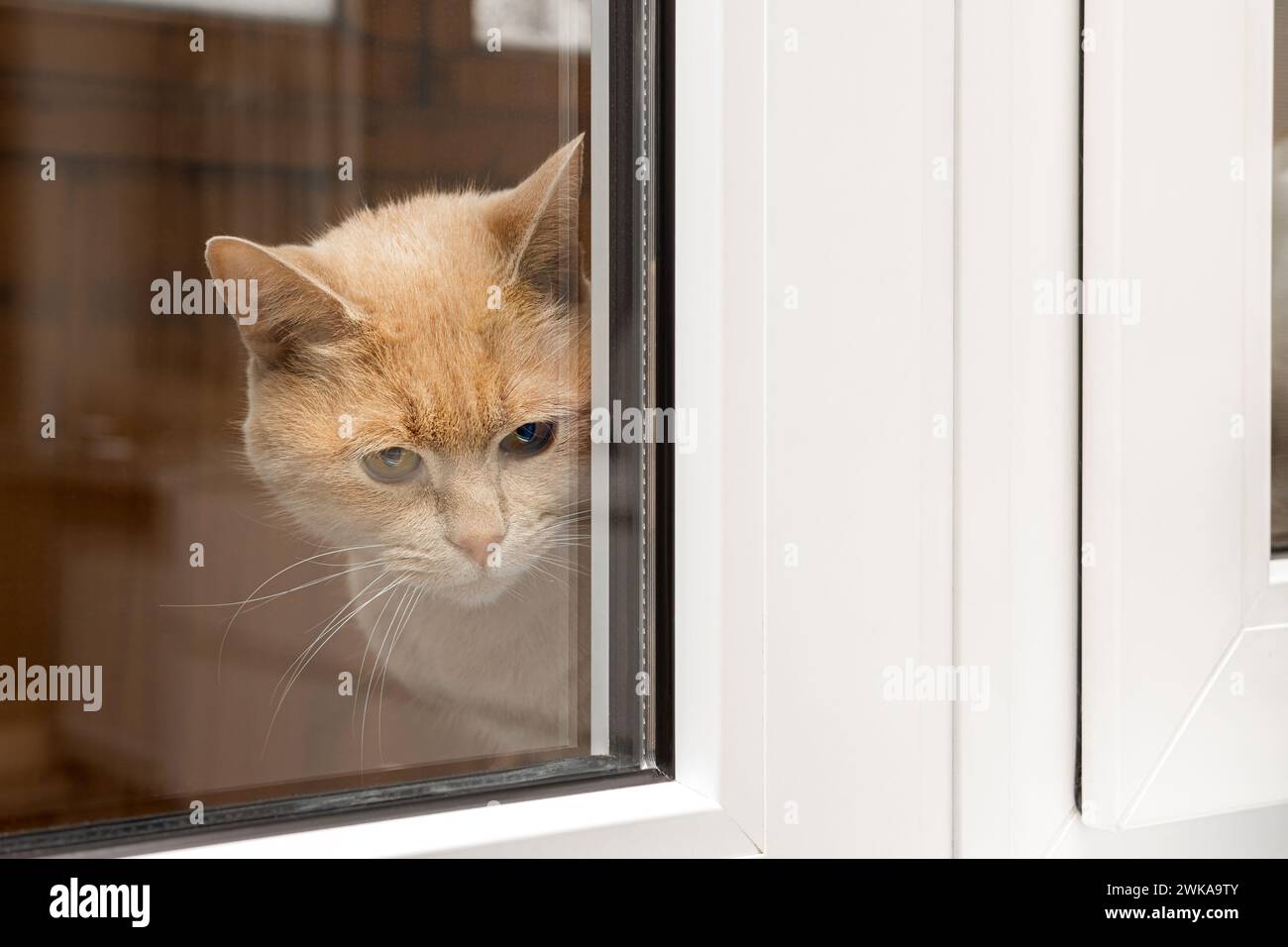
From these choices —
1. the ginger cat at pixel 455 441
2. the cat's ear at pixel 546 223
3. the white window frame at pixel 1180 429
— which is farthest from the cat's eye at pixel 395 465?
the white window frame at pixel 1180 429

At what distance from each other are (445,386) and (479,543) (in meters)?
0.08

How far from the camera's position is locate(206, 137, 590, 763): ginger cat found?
410mm

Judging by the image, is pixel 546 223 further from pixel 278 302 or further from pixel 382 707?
pixel 382 707

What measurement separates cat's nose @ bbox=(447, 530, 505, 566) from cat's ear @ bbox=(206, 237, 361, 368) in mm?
111

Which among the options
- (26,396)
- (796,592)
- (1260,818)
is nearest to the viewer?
(26,396)

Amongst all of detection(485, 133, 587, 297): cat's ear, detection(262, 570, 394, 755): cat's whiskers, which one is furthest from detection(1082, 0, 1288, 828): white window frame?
detection(262, 570, 394, 755): cat's whiskers

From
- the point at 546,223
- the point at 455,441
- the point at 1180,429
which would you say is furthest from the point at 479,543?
the point at 1180,429

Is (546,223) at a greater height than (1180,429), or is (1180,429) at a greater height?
(546,223)

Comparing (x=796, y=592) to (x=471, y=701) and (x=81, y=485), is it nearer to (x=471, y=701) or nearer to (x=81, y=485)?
(x=471, y=701)

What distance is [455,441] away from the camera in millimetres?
438

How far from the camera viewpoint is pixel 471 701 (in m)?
0.43

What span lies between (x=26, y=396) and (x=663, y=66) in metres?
0.31

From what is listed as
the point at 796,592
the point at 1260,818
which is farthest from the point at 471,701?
the point at 1260,818

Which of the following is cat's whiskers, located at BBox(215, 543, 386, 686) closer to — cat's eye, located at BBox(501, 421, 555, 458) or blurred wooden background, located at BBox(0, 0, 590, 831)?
blurred wooden background, located at BBox(0, 0, 590, 831)
